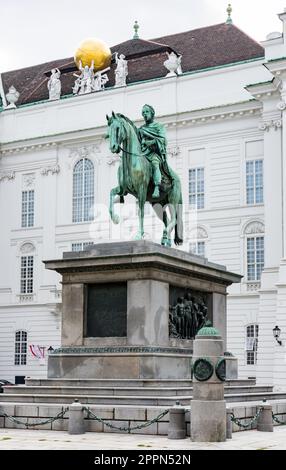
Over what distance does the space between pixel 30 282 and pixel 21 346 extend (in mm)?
4087

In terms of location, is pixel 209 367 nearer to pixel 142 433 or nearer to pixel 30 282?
pixel 142 433

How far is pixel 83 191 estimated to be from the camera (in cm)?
5341

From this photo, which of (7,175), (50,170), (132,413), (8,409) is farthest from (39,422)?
(7,175)

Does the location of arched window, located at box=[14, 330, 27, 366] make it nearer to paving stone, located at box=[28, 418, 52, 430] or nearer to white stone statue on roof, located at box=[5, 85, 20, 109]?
white stone statue on roof, located at box=[5, 85, 20, 109]

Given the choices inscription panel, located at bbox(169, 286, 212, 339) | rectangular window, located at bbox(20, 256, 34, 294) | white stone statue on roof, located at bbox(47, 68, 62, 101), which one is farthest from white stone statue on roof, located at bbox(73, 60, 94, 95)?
inscription panel, located at bbox(169, 286, 212, 339)

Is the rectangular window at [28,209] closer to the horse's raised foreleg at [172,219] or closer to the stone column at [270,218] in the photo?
the stone column at [270,218]

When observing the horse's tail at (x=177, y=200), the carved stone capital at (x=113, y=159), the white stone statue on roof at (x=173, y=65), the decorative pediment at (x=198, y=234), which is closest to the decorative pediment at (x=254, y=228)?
the decorative pediment at (x=198, y=234)

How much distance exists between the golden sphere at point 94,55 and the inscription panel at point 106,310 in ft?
123

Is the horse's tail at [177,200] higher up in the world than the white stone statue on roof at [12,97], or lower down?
lower down

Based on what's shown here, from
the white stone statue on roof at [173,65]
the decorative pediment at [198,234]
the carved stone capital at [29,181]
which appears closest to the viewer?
the decorative pediment at [198,234]

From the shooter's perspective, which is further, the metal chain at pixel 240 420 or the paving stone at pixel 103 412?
the metal chain at pixel 240 420

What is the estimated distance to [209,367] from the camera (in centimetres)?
1549

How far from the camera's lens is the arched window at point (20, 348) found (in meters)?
53.1
